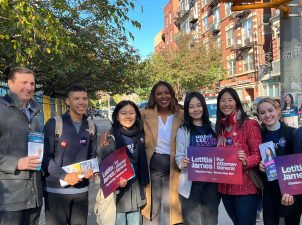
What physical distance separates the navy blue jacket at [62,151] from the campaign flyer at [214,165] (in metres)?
1.25

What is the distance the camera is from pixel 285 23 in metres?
3.99

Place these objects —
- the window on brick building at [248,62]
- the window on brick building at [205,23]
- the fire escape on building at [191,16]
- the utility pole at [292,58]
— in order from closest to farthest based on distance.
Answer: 1. the utility pole at [292,58]
2. the window on brick building at [248,62]
3. the window on brick building at [205,23]
4. the fire escape on building at [191,16]

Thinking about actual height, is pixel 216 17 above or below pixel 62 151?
above

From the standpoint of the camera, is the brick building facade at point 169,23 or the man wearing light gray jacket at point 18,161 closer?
the man wearing light gray jacket at point 18,161

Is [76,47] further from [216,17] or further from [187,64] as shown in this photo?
[216,17]

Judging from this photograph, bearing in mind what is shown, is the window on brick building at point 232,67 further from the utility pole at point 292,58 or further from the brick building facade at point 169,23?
the utility pole at point 292,58

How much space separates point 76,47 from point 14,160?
572 centimetres

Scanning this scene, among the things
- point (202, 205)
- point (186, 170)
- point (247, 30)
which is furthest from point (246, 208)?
point (247, 30)

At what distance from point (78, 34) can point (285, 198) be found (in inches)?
278

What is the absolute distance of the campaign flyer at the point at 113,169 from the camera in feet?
9.21

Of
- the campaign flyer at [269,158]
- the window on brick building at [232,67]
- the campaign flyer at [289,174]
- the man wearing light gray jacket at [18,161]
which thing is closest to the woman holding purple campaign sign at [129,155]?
the man wearing light gray jacket at [18,161]

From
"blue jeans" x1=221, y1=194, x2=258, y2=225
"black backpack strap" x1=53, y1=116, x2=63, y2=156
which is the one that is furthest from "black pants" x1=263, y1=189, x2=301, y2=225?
"black backpack strap" x1=53, y1=116, x2=63, y2=156

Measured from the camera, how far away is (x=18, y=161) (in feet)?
7.92

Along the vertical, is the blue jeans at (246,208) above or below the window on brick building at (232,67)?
below
